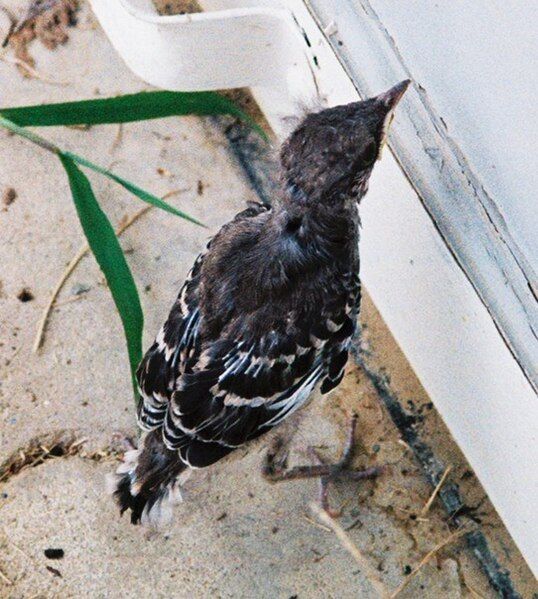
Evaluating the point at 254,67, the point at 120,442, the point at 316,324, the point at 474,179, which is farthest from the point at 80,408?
the point at 474,179

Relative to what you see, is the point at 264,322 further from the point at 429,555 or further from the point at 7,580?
the point at 7,580

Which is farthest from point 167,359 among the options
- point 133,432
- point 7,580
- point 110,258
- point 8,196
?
point 8,196

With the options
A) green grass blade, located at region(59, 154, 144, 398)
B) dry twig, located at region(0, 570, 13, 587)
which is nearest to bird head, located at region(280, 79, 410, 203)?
green grass blade, located at region(59, 154, 144, 398)

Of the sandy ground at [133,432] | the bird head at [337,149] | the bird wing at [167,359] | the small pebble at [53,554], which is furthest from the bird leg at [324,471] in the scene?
the bird head at [337,149]

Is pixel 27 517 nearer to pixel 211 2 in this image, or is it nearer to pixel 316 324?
pixel 316 324

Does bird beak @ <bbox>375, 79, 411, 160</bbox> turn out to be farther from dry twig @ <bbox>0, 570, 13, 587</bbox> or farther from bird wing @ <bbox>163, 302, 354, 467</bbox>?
dry twig @ <bbox>0, 570, 13, 587</bbox>

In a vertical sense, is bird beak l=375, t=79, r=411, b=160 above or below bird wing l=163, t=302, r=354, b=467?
above
